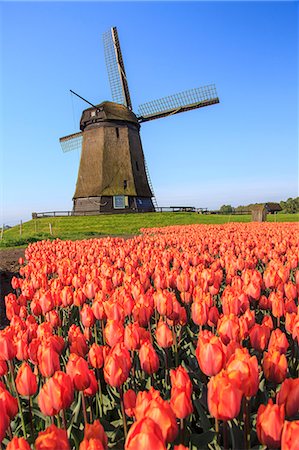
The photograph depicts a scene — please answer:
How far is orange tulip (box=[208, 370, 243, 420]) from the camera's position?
1.45 m

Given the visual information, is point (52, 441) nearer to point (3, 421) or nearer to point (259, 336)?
point (3, 421)

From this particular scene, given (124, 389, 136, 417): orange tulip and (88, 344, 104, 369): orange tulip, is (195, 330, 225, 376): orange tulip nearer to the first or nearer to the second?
(124, 389, 136, 417): orange tulip

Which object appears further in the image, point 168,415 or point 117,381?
point 117,381

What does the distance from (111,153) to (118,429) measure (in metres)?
36.4

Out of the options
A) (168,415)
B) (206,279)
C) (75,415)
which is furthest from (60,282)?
(168,415)

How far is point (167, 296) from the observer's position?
286 centimetres

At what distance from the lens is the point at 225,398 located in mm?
1451

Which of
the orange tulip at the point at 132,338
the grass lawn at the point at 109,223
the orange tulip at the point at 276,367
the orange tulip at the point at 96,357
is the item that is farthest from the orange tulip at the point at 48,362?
the grass lawn at the point at 109,223

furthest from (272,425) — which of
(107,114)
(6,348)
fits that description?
(107,114)

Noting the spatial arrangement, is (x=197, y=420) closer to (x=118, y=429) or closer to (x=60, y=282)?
(x=118, y=429)

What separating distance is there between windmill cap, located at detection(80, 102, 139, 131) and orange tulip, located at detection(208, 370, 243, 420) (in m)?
36.6

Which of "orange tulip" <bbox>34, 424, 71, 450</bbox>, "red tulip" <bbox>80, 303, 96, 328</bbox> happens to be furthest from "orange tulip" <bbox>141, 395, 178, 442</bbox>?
"red tulip" <bbox>80, 303, 96, 328</bbox>

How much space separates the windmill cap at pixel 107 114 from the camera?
36250 millimetres

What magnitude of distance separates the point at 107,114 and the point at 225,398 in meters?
36.7
